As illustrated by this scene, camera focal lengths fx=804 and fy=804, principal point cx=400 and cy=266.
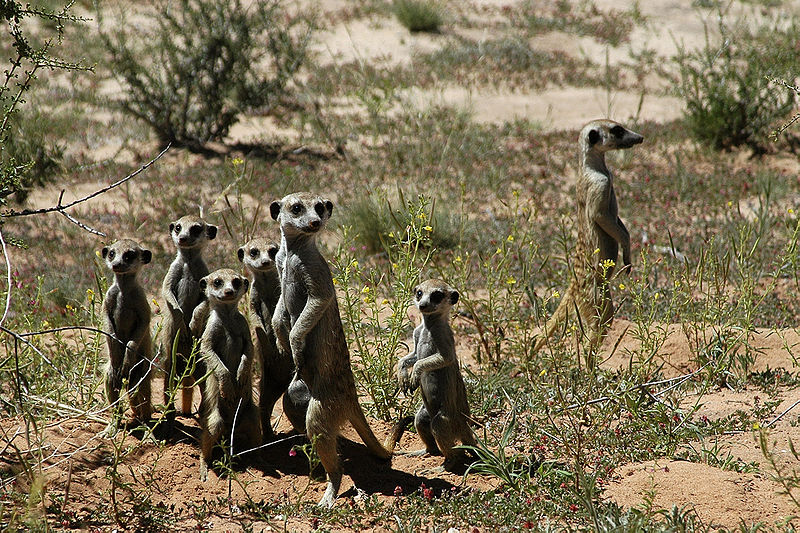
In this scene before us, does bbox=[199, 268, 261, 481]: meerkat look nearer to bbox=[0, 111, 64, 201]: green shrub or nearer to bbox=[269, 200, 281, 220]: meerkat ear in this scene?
bbox=[269, 200, 281, 220]: meerkat ear

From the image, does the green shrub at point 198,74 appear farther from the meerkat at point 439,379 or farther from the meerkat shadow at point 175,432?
the meerkat at point 439,379

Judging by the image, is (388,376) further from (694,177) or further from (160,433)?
(694,177)

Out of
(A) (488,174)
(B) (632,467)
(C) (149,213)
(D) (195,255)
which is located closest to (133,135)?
(C) (149,213)

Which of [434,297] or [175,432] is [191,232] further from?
[434,297]

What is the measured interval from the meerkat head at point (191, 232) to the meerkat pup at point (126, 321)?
25 centimetres

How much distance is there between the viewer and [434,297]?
4.55m

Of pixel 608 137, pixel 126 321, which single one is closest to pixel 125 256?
pixel 126 321

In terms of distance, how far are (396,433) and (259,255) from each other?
138 centimetres

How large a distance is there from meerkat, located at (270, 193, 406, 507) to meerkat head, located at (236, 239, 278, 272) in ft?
1.12

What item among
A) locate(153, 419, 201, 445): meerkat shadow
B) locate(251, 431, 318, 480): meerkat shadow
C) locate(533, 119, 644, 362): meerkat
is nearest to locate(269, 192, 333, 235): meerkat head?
locate(251, 431, 318, 480): meerkat shadow

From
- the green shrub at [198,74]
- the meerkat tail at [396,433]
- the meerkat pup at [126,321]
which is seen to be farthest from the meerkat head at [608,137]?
the green shrub at [198,74]

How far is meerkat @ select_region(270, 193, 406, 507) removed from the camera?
4.37m

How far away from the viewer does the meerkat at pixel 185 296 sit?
16.7ft

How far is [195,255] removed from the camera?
5289 mm
